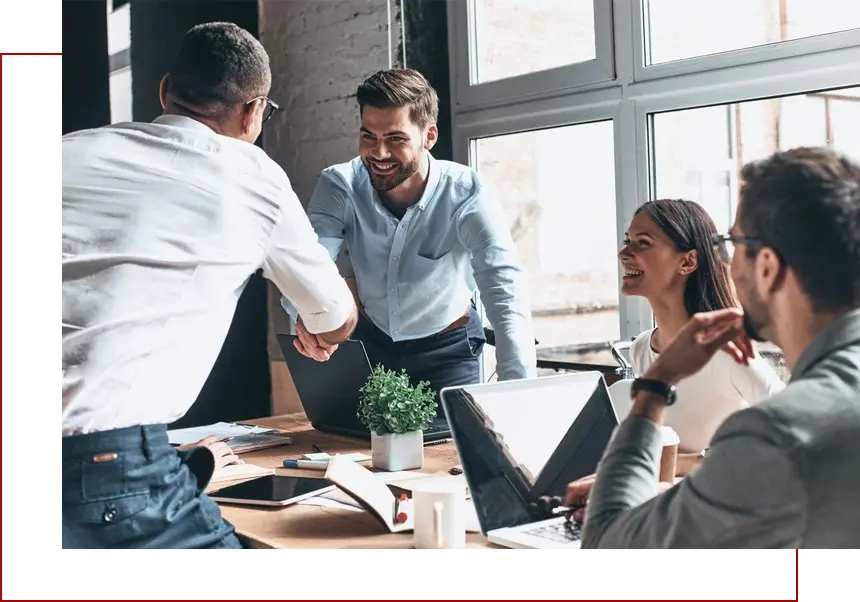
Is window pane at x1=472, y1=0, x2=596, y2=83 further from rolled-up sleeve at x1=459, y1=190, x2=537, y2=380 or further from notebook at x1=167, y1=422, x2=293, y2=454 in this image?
notebook at x1=167, y1=422, x2=293, y2=454

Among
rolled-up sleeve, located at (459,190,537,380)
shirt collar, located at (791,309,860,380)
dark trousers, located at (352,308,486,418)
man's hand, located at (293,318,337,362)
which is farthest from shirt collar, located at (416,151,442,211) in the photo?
shirt collar, located at (791,309,860,380)

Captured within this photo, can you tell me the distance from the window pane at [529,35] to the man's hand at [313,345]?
1.36 m

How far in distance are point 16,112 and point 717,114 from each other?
1715mm

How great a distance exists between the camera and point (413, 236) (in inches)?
109

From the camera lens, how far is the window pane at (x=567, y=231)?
2787 millimetres

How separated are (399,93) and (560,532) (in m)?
1.49

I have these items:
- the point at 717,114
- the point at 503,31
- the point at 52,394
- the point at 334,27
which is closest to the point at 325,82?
the point at 334,27

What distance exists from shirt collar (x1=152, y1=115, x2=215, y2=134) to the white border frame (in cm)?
135

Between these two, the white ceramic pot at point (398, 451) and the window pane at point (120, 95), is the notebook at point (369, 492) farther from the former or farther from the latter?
the window pane at point (120, 95)

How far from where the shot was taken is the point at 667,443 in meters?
1.56

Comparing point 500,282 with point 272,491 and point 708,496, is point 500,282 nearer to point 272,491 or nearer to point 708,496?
point 272,491

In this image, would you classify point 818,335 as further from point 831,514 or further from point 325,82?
point 325,82

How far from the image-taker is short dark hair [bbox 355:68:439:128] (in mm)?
2623

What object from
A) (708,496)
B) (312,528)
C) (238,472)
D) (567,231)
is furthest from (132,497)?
(567,231)
